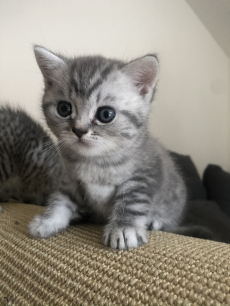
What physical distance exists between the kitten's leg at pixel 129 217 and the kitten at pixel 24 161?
0.61 m

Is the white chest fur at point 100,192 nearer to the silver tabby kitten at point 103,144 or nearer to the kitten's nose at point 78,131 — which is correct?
the silver tabby kitten at point 103,144

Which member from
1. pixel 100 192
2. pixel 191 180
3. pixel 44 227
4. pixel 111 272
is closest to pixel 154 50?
pixel 191 180

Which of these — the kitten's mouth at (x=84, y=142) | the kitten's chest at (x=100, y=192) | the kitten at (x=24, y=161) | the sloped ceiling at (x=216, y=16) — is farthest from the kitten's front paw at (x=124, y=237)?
the sloped ceiling at (x=216, y=16)

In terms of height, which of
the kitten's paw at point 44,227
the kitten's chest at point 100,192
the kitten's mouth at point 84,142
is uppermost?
the kitten's mouth at point 84,142

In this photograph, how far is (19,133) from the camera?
1427 mm

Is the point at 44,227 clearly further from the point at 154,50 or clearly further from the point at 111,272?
the point at 154,50

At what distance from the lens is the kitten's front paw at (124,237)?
2.18 ft

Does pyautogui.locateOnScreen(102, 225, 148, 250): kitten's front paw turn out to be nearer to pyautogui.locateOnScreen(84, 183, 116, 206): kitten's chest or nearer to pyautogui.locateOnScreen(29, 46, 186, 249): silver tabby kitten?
pyautogui.locateOnScreen(29, 46, 186, 249): silver tabby kitten

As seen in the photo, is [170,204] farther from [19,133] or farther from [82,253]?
[19,133]

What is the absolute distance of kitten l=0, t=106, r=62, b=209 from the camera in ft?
4.49

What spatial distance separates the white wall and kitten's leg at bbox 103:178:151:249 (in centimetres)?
63

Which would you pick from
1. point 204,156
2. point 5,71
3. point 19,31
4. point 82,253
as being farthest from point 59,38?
point 204,156

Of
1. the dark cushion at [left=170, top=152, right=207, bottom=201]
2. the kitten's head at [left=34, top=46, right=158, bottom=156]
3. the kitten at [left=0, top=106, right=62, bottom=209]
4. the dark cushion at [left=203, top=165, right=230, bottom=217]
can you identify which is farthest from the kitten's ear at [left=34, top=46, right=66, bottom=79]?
the dark cushion at [left=203, top=165, right=230, bottom=217]

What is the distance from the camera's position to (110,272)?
1.86 ft
